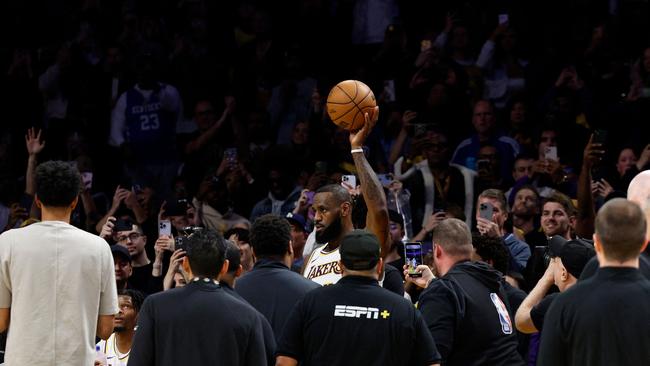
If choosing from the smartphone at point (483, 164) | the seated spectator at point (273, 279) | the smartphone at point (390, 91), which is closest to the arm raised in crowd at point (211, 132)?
the smartphone at point (390, 91)

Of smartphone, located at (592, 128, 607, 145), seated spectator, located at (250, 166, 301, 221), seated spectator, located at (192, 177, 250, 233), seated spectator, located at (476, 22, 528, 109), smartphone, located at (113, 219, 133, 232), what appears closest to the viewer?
smartphone, located at (592, 128, 607, 145)

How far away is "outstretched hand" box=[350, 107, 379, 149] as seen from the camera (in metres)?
7.44

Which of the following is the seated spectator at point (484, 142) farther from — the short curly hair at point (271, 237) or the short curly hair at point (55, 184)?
the short curly hair at point (55, 184)

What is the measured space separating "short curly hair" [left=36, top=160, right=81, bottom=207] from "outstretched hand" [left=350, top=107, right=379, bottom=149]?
2136 millimetres

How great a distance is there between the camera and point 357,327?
5.59 m

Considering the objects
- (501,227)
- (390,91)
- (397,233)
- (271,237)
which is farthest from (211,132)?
(271,237)

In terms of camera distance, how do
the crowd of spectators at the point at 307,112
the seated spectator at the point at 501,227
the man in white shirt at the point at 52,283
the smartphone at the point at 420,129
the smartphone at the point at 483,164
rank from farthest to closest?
the smartphone at the point at 420,129 → the smartphone at the point at 483,164 → the crowd of spectators at the point at 307,112 → the seated spectator at the point at 501,227 → the man in white shirt at the point at 52,283

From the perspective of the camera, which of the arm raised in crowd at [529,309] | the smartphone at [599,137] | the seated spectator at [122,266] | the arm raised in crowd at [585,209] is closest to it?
the arm raised in crowd at [529,309]

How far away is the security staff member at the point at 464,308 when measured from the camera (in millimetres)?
6312

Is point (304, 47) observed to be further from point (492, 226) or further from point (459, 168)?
point (492, 226)

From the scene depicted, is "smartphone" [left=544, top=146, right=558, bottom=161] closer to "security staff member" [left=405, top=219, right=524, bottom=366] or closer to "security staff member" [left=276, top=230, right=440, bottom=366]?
"security staff member" [left=405, top=219, right=524, bottom=366]

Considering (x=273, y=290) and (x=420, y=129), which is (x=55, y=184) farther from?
(x=420, y=129)

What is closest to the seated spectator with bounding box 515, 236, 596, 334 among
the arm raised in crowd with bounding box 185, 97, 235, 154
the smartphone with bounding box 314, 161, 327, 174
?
the smartphone with bounding box 314, 161, 327, 174

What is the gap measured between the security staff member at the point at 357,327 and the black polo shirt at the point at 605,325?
90 centimetres
